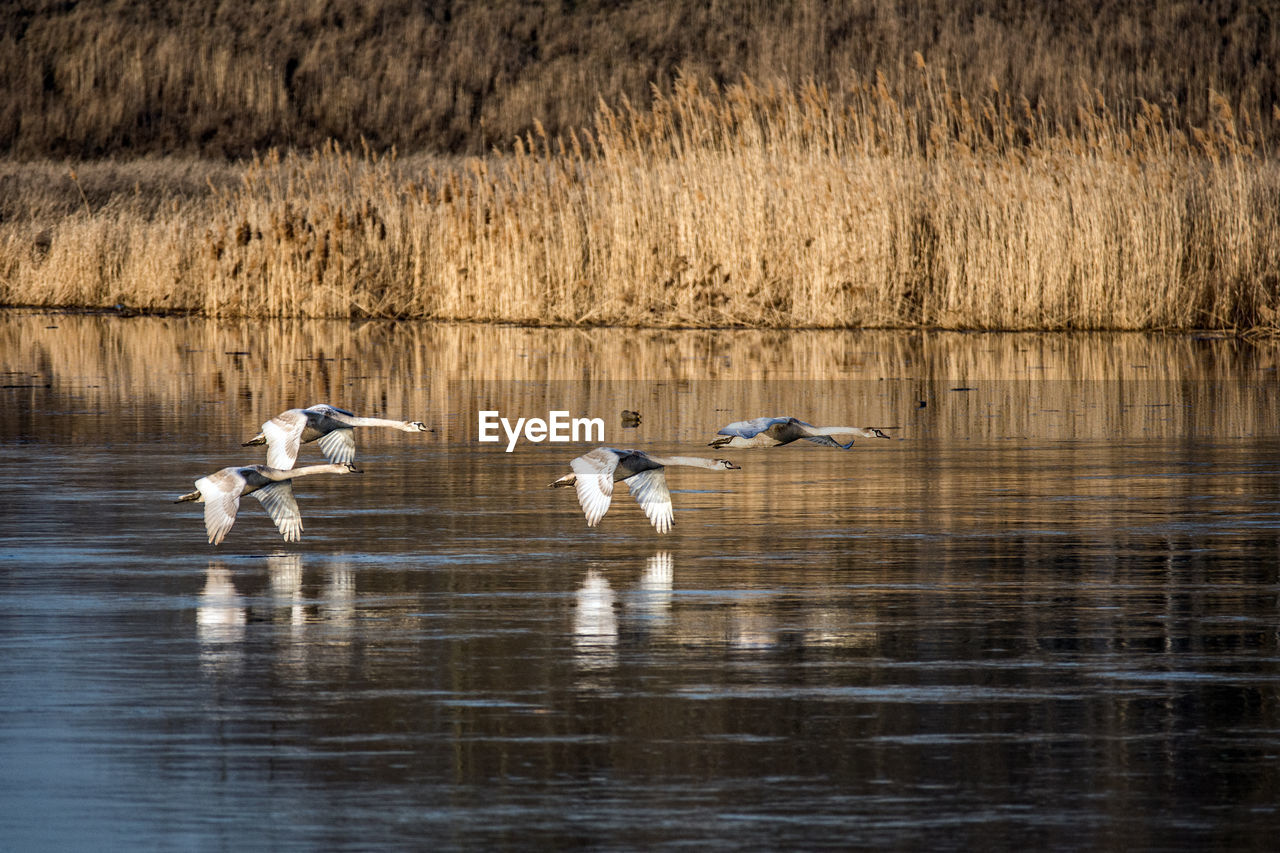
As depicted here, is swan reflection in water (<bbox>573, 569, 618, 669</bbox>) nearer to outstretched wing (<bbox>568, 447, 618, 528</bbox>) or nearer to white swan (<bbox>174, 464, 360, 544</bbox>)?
outstretched wing (<bbox>568, 447, 618, 528</bbox>)

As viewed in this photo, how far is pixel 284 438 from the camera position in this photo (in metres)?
8.01

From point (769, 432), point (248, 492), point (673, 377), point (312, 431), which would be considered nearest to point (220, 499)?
point (248, 492)

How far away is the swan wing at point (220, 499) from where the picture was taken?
23.5 feet

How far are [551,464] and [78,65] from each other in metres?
55.8

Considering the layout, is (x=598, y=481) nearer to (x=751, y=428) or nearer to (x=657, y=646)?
(x=751, y=428)

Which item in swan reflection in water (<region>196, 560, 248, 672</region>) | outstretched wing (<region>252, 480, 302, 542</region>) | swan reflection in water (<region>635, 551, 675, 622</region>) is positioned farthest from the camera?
outstretched wing (<region>252, 480, 302, 542</region>)

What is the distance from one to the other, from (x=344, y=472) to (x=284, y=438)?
0.54 m

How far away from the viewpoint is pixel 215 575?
717cm

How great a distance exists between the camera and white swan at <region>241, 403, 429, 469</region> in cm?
796

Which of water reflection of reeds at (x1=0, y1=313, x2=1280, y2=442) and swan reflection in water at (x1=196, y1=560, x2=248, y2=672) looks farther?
water reflection of reeds at (x1=0, y1=313, x2=1280, y2=442)

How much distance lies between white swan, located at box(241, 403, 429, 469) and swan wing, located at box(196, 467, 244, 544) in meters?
0.63

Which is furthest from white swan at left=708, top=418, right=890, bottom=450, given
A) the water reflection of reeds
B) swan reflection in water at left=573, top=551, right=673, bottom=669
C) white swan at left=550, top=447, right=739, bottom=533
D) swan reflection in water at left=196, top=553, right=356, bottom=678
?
the water reflection of reeds

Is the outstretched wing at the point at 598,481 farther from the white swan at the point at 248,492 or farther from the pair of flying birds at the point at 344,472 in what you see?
the white swan at the point at 248,492

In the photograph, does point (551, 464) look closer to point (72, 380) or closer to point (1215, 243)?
point (72, 380)
